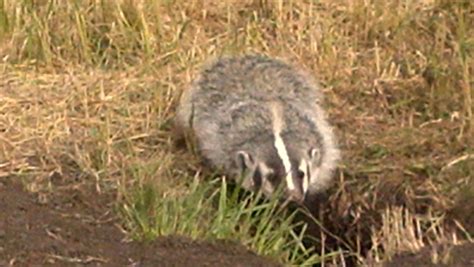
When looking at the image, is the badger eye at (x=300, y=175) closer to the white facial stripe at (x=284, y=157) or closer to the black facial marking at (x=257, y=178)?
the white facial stripe at (x=284, y=157)

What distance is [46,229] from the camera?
4992 mm

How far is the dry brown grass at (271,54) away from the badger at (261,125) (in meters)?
0.14

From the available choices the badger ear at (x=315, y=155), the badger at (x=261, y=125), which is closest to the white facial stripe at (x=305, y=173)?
the badger at (x=261, y=125)

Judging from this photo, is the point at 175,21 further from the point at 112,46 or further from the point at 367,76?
the point at 367,76

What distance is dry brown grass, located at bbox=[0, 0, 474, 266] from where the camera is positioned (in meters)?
5.84

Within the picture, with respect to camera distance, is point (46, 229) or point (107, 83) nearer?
point (46, 229)

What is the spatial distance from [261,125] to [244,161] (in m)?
0.25

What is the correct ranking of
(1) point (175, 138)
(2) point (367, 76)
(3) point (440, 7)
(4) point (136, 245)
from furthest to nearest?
(3) point (440, 7)
(2) point (367, 76)
(1) point (175, 138)
(4) point (136, 245)

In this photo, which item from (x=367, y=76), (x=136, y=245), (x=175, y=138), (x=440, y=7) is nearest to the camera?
(x=136, y=245)

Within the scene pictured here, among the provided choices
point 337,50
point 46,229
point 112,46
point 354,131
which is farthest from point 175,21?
point 46,229

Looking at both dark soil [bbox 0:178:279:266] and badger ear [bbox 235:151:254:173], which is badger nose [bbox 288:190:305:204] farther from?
dark soil [bbox 0:178:279:266]

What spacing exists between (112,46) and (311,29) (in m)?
1.14

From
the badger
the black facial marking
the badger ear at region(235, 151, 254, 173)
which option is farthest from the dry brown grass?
the black facial marking

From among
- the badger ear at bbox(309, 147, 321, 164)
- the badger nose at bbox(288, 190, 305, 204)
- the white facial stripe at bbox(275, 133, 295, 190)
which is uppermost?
the white facial stripe at bbox(275, 133, 295, 190)
